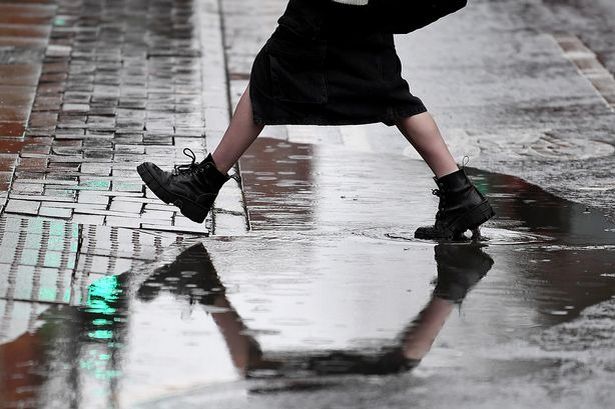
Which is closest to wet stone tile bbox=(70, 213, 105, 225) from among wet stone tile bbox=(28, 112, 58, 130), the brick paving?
the brick paving

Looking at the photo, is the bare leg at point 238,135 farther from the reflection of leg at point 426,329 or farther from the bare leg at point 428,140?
the reflection of leg at point 426,329

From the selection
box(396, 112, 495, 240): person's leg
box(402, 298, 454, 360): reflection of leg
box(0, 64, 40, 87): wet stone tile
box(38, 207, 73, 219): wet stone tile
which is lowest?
box(0, 64, 40, 87): wet stone tile

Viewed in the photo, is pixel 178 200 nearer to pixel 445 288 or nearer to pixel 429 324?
pixel 445 288

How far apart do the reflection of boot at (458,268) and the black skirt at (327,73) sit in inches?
26.5

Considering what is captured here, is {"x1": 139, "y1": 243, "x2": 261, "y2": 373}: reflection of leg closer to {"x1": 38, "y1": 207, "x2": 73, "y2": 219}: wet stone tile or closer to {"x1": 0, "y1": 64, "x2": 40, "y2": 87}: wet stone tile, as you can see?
{"x1": 38, "y1": 207, "x2": 73, "y2": 219}: wet stone tile

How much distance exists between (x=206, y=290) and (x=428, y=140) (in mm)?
1423

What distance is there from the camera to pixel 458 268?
6180 mm

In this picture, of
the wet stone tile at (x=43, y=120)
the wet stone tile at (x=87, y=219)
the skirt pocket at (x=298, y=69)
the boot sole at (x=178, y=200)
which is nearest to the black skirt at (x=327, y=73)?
the skirt pocket at (x=298, y=69)

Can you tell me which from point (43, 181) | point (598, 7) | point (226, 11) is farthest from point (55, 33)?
point (598, 7)

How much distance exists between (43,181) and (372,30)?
6.72 feet

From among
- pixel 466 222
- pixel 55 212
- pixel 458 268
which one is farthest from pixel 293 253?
pixel 55 212

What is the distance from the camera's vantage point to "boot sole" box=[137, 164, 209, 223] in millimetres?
6625

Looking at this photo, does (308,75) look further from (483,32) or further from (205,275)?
(483,32)

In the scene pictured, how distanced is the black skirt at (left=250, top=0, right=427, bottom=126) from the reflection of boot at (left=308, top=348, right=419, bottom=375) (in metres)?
1.77
